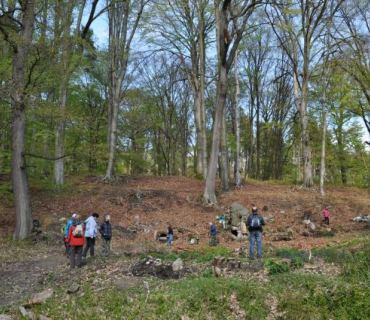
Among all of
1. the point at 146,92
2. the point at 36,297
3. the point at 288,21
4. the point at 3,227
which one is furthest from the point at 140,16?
the point at 36,297

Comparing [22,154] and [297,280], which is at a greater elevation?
[22,154]

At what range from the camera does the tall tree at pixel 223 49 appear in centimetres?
1583

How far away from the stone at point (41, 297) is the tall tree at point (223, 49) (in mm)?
11416

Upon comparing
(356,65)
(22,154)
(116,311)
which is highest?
(356,65)

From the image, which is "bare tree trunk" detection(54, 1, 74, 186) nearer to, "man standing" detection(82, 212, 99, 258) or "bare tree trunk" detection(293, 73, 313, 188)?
"man standing" detection(82, 212, 99, 258)

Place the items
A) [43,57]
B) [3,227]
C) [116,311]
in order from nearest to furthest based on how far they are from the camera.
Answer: [116,311] < [43,57] < [3,227]

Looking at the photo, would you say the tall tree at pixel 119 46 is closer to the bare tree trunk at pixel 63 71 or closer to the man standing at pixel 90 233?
the bare tree trunk at pixel 63 71

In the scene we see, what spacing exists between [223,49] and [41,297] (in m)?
13.3

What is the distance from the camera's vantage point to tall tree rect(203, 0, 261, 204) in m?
15.8

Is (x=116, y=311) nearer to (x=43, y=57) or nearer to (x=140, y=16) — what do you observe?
(x=43, y=57)

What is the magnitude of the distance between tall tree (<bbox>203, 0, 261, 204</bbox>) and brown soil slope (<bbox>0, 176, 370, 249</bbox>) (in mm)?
1784

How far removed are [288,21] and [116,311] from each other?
19179 millimetres

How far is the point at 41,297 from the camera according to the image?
6.64 metres

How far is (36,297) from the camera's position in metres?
6.63
